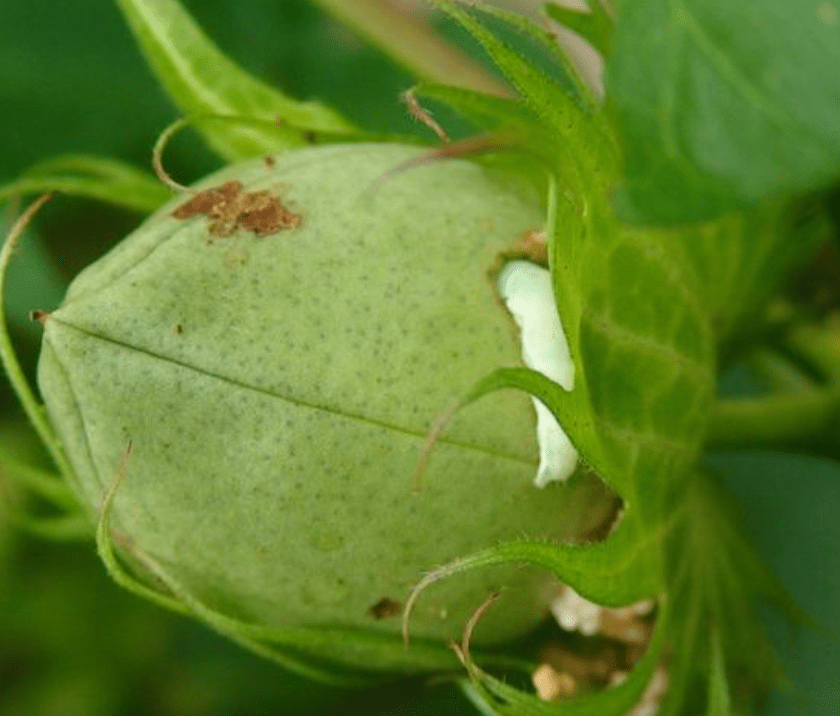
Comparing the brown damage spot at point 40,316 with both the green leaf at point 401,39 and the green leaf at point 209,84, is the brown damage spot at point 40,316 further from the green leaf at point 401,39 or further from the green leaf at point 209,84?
the green leaf at point 401,39

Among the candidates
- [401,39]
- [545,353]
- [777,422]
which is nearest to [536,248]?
[545,353]

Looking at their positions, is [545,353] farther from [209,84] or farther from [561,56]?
[209,84]

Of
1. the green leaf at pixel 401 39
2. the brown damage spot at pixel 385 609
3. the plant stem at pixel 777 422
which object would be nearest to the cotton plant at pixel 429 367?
the brown damage spot at pixel 385 609

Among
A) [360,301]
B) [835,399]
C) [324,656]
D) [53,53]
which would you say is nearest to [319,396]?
[360,301]

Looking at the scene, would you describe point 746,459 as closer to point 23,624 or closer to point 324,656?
point 324,656

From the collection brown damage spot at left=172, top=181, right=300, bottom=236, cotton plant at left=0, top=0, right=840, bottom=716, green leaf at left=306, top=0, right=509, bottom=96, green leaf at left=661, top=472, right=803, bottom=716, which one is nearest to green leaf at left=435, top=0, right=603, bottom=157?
cotton plant at left=0, top=0, right=840, bottom=716

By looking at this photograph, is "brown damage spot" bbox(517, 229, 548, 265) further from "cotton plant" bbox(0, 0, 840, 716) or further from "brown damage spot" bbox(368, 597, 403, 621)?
"brown damage spot" bbox(368, 597, 403, 621)
